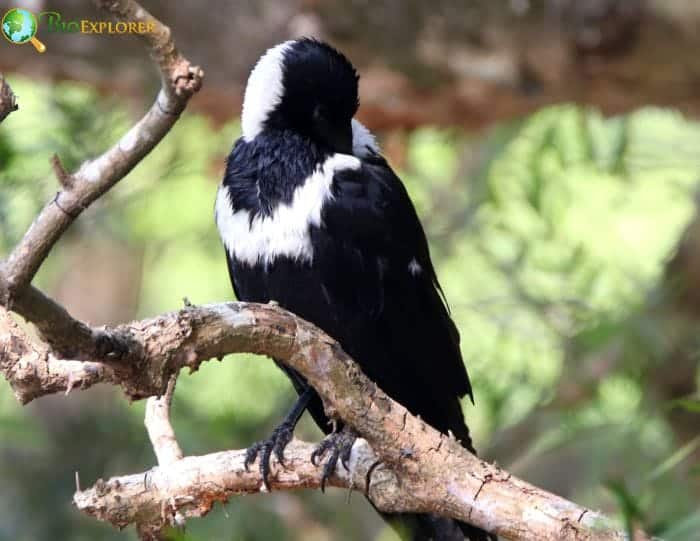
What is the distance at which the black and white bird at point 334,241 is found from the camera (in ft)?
8.74

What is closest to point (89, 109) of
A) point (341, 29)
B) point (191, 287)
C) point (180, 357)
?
point (341, 29)

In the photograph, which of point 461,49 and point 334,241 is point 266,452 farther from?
point 461,49

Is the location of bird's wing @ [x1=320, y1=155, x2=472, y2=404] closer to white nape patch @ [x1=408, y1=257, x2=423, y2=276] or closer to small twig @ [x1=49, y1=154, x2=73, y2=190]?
white nape patch @ [x1=408, y1=257, x2=423, y2=276]

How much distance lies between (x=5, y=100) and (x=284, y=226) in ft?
3.10

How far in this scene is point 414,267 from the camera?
2854 mm

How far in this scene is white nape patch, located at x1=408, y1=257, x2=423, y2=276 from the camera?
2840mm

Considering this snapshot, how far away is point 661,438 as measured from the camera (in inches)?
185

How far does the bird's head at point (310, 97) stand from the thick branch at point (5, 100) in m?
1.14

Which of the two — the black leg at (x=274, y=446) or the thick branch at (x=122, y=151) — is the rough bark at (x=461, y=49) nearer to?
the black leg at (x=274, y=446)

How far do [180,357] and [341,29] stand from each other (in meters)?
2.58

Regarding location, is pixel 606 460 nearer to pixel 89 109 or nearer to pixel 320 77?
pixel 320 77

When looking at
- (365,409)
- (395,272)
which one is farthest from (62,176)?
(395,272)

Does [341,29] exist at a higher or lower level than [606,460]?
higher

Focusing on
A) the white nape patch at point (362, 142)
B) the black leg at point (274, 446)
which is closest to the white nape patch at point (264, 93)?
the white nape patch at point (362, 142)
